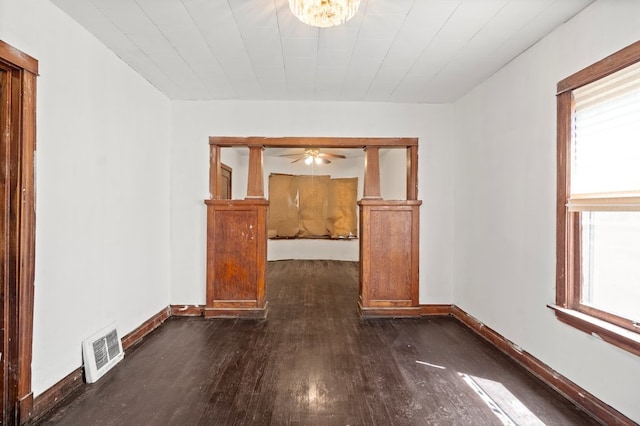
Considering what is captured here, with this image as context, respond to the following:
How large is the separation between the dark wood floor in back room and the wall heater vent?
7cm

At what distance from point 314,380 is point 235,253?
6.21ft

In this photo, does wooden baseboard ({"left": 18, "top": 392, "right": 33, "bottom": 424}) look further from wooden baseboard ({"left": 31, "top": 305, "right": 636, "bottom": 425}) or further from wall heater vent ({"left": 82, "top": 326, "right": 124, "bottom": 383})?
wall heater vent ({"left": 82, "top": 326, "right": 124, "bottom": 383})

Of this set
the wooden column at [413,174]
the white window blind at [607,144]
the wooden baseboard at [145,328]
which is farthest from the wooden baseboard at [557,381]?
the wooden baseboard at [145,328]

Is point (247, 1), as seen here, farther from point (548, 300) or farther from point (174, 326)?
point (174, 326)

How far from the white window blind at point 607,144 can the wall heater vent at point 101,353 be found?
3466 mm

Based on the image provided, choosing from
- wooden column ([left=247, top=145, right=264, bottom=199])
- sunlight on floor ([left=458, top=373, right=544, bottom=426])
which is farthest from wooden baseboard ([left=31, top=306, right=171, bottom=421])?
sunlight on floor ([left=458, top=373, right=544, bottom=426])

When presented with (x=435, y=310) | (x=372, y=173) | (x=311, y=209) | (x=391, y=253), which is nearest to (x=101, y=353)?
(x=391, y=253)

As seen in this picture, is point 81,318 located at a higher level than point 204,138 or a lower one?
lower

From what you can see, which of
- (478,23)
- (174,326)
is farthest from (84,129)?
(478,23)

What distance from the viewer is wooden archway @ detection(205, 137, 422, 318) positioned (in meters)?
3.88

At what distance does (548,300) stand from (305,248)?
5961 millimetres

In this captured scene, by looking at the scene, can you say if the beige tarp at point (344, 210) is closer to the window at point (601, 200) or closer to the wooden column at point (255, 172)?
the wooden column at point (255, 172)

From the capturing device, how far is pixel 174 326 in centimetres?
358

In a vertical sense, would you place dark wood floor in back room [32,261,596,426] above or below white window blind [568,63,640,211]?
below
